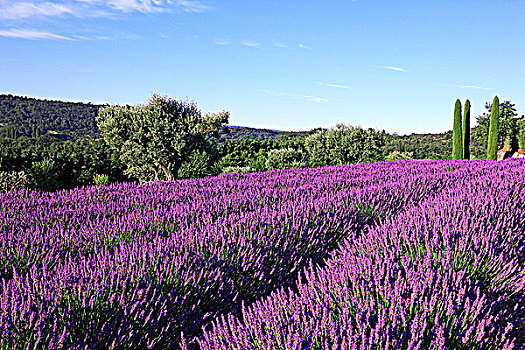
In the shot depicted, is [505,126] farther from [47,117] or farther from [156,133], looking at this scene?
[47,117]

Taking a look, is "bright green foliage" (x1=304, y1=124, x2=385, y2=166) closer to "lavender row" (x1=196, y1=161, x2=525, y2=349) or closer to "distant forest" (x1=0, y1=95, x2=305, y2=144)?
"lavender row" (x1=196, y1=161, x2=525, y2=349)

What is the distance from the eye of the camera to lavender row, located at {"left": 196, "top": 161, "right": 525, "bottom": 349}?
4.77ft

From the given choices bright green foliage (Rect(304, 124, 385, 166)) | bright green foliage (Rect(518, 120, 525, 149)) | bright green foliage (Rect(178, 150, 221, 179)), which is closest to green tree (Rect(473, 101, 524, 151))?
bright green foliage (Rect(518, 120, 525, 149))

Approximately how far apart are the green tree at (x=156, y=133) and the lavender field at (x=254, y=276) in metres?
10.6

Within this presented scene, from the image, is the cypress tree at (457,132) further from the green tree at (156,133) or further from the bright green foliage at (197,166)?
the green tree at (156,133)

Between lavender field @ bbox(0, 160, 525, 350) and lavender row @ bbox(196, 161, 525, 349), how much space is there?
0.01 metres

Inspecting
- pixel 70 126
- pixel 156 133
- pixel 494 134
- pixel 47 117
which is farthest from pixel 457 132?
pixel 47 117

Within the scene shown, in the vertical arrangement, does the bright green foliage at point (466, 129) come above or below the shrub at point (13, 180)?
above

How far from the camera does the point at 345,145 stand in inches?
869

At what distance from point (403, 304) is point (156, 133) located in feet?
46.3

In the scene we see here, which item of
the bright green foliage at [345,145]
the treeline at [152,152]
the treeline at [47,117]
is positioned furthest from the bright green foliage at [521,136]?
the treeline at [47,117]

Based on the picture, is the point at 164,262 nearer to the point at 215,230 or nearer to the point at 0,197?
the point at 215,230

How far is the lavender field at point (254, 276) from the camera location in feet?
5.09

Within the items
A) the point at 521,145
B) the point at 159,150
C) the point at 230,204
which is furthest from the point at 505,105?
the point at 230,204
